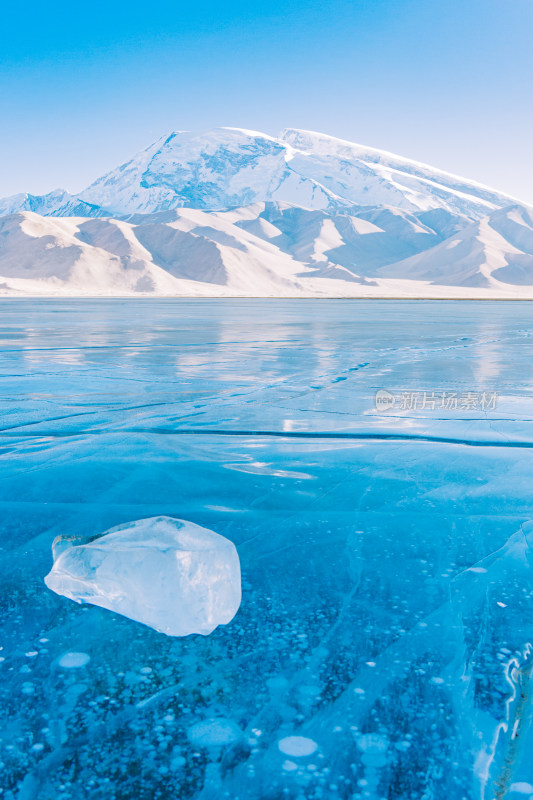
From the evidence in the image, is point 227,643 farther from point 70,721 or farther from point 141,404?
point 141,404

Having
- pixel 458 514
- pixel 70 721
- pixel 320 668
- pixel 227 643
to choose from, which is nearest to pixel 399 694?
pixel 320 668

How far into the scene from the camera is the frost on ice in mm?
2725

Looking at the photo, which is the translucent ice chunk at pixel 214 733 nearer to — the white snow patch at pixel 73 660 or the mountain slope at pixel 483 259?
the white snow patch at pixel 73 660

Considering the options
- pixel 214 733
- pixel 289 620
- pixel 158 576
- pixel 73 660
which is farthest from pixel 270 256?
pixel 214 733

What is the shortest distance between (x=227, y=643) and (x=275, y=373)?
7.71 m

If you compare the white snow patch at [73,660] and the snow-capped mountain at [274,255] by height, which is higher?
the white snow patch at [73,660]

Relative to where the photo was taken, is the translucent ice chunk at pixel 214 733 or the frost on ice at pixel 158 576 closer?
the translucent ice chunk at pixel 214 733

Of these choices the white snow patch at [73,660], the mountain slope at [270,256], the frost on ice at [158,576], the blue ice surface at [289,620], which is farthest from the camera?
the mountain slope at [270,256]

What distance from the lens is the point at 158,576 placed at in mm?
2836

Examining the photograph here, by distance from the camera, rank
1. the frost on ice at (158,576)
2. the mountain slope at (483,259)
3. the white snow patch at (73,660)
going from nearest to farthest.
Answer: the white snow patch at (73,660)
the frost on ice at (158,576)
the mountain slope at (483,259)

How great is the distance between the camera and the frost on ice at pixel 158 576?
8.94 ft

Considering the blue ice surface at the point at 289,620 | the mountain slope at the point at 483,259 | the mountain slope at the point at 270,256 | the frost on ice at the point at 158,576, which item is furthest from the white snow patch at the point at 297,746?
the mountain slope at the point at 483,259

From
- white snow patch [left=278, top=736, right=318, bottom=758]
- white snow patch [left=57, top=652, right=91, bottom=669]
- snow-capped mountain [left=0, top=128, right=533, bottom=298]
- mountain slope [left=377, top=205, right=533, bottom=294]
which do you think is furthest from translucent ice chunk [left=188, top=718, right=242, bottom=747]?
mountain slope [left=377, top=205, right=533, bottom=294]

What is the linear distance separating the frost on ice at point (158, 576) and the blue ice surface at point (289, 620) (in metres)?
0.07
